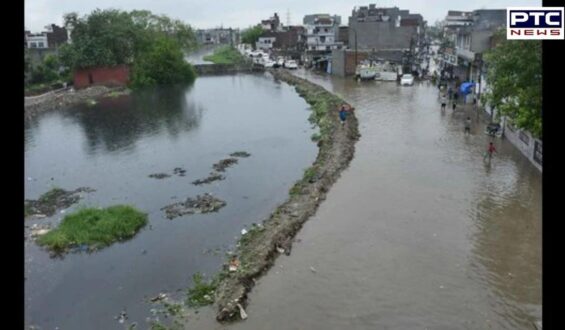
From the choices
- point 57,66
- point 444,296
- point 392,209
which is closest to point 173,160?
point 392,209

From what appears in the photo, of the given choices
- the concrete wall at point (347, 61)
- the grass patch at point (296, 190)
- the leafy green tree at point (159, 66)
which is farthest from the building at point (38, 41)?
the grass patch at point (296, 190)

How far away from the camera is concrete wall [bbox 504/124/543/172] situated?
19945 millimetres

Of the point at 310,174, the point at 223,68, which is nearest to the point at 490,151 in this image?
the point at 310,174

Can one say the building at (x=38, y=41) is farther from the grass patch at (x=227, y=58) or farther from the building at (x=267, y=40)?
the building at (x=267, y=40)

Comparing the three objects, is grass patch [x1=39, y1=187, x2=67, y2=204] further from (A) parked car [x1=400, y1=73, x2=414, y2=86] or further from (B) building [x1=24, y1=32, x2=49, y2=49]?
(B) building [x1=24, y1=32, x2=49, y2=49]

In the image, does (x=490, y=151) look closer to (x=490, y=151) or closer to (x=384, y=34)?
(x=490, y=151)

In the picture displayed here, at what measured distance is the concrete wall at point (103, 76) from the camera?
56.2 m

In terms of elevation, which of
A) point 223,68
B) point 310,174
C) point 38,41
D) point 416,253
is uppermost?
point 38,41

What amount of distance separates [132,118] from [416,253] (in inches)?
1194

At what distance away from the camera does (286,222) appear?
1557cm

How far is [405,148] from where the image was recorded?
23953 mm

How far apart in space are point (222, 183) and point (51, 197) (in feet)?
23.1

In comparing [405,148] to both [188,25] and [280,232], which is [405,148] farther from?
[188,25]

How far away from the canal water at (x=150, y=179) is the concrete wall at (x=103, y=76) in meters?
9.38
